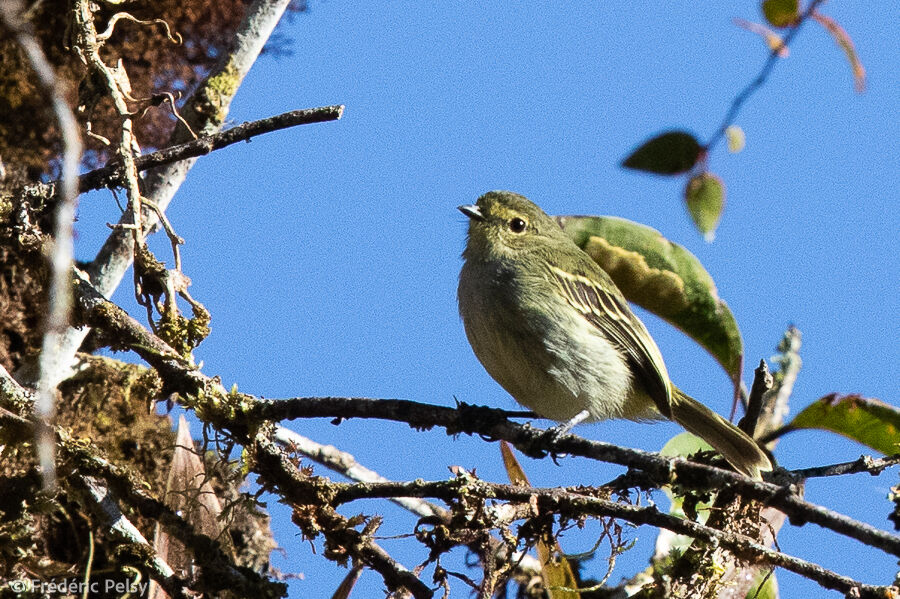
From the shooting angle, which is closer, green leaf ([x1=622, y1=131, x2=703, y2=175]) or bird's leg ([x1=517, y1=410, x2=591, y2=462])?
green leaf ([x1=622, y1=131, x2=703, y2=175])

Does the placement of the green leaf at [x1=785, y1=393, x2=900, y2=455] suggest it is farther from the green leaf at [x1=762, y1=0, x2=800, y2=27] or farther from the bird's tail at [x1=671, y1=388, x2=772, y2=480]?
the green leaf at [x1=762, y1=0, x2=800, y2=27]

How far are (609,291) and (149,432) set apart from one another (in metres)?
2.27

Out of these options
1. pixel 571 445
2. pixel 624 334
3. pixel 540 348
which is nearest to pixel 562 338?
pixel 540 348

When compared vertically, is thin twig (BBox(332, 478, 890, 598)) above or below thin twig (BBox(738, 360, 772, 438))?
below

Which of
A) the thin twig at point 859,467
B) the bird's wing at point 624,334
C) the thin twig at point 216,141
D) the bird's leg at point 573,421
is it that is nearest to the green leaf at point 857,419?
the bird's wing at point 624,334

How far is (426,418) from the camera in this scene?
9.91 ft

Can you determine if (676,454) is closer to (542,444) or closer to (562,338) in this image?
(562,338)

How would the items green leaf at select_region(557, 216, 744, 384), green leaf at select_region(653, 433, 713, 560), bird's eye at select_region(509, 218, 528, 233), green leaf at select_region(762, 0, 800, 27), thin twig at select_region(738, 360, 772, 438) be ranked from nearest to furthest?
1. green leaf at select_region(762, 0, 800, 27)
2. thin twig at select_region(738, 360, 772, 438)
3. green leaf at select_region(653, 433, 713, 560)
4. green leaf at select_region(557, 216, 744, 384)
5. bird's eye at select_region(509, 218, 528, 233)

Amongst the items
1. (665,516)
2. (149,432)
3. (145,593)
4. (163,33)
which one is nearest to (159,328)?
(145,593)

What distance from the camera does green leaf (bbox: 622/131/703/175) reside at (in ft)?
8.74

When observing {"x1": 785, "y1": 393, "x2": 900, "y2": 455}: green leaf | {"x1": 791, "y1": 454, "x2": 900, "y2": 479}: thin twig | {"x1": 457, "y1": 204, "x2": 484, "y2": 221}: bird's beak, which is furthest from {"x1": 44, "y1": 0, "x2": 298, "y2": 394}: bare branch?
{"x1": 785, "y1": 393, "x2": 900, "y2": 455}: green leaf

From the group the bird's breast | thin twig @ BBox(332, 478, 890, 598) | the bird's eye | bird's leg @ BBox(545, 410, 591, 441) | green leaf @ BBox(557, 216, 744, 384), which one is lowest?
thin twig @ BBox(332, 478, 890, 598)

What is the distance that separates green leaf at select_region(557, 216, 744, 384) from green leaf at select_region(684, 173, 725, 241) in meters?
1.94

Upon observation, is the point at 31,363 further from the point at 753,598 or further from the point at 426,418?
the point at 753,598
